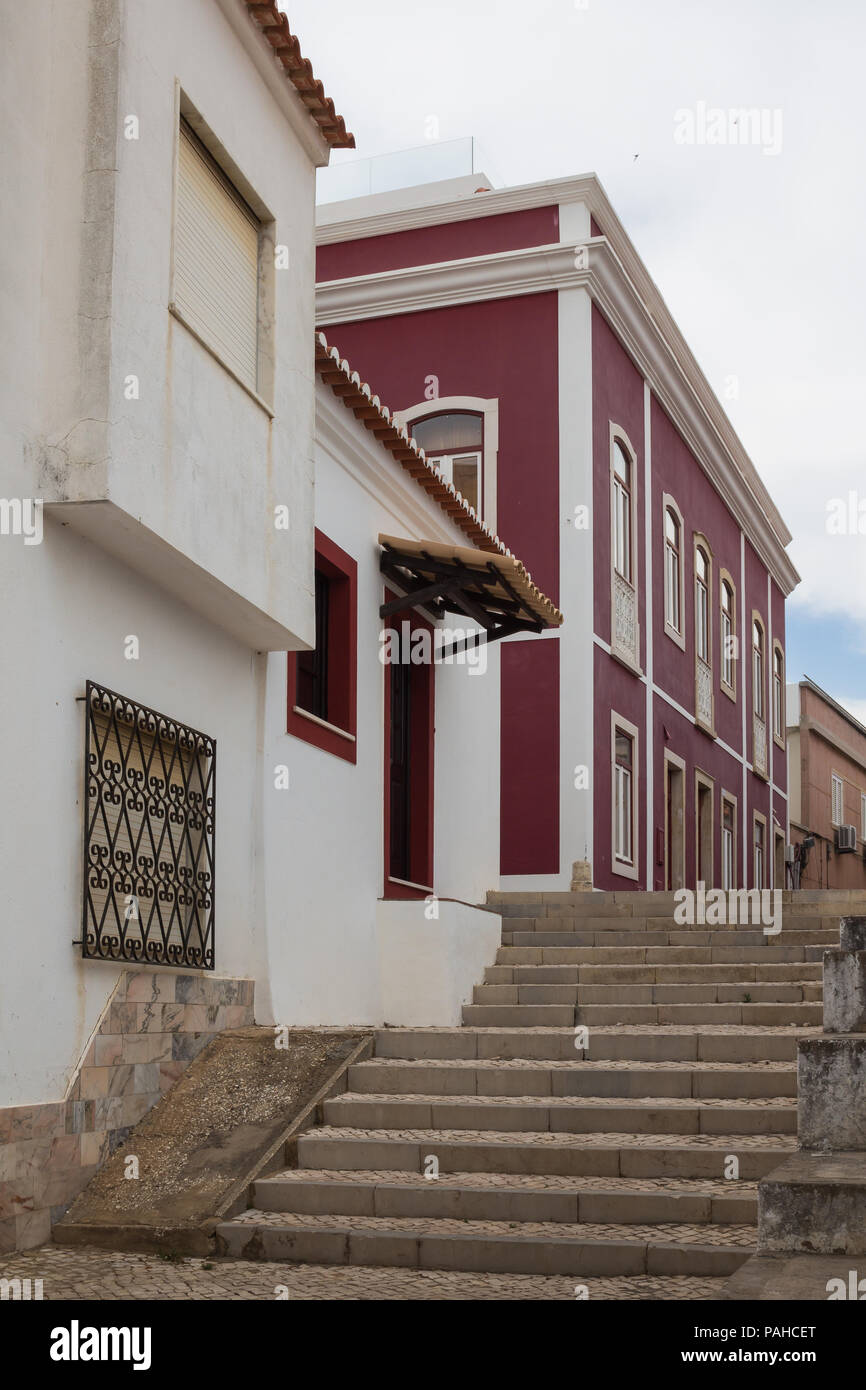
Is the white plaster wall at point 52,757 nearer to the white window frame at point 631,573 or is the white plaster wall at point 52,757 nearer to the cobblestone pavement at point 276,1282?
the cobblestone pavement at point 276,1282

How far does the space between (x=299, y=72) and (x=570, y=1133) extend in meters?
6.58

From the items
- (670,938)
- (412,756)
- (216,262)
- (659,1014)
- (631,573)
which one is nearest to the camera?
(216,262)

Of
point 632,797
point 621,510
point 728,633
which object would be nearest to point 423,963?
point 632,797

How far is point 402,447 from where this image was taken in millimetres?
13125

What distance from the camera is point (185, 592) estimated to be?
921 cm

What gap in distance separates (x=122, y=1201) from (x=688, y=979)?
18.0ft

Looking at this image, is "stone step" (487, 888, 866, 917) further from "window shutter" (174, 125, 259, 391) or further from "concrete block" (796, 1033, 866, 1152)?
"concrete block" (796, 1033, 866, 1152)

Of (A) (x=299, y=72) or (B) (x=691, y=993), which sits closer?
(A) (x=299, y=72)

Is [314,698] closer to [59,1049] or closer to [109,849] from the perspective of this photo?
[109,849]

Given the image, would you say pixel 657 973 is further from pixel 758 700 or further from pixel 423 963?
pixel 758 700

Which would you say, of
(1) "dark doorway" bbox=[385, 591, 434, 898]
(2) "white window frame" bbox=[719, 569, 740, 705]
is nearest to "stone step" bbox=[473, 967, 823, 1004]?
(1) "dark doorway" bbox=[385, 591, 434, 898]

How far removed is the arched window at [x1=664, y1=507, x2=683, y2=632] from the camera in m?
23.4

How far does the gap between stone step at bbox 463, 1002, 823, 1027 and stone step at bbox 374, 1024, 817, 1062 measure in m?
0.26
